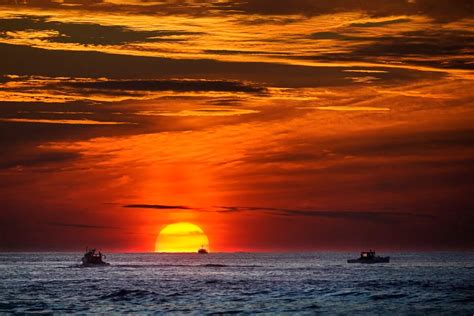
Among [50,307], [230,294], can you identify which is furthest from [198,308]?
[230,294]

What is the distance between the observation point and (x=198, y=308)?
90.8 metres

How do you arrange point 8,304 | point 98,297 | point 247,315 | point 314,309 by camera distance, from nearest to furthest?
1. point 247,315
2. point 314,309
3. point 8,304
4. point 98,297

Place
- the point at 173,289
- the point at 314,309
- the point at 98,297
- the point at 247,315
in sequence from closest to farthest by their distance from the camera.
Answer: the point at 247,315 < the point at 314,309 < the point at 98,297 < the point at 173,289

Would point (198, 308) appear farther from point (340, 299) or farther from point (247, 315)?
point (340, 299)

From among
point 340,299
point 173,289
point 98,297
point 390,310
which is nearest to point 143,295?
point 98,297

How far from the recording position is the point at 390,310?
8838cm

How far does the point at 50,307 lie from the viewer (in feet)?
304

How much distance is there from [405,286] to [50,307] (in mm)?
52888

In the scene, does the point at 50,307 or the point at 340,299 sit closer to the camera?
the point at 50,307

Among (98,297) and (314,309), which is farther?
(98,297)

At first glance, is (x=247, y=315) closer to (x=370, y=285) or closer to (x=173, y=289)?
(x=173, y=289)

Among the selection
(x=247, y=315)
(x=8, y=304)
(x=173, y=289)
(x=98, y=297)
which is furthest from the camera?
(x=173, y=289)

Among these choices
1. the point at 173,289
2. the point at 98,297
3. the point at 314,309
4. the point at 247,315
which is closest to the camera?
the point at 247,315

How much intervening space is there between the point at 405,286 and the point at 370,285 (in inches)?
205
